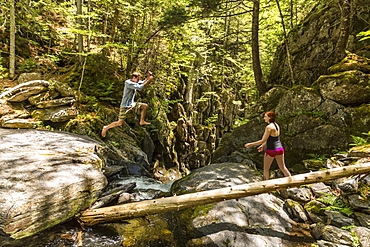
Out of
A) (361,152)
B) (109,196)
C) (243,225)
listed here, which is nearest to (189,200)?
(243,225)

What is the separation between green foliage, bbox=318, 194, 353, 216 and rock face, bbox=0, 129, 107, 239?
5.47 meters

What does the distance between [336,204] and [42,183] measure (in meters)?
6.46

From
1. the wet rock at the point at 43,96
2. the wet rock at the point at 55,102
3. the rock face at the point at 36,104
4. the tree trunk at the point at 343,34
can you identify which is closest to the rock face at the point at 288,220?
the tree trunk at the point at 343,34

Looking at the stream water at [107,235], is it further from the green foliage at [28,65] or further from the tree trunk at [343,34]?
the green foliage at [28,65]

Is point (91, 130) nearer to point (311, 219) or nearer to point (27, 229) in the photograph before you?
point (27, 229)

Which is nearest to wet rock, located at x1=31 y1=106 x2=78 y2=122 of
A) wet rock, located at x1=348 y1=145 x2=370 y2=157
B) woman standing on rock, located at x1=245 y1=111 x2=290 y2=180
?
woman standing on rock, located at x1=245 y1=111 x2=290 y2=180

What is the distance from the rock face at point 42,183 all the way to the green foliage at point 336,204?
547 centimetres

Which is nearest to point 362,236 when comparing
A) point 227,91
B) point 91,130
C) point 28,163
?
point 28,163

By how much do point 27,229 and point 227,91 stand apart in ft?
79.0

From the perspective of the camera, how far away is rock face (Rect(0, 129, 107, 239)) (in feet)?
10.8

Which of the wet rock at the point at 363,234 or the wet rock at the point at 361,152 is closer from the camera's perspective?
the wet rock at the point at 363,234

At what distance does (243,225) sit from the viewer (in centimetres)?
449

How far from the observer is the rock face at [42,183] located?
329cm

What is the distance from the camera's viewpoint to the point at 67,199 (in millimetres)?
3967
